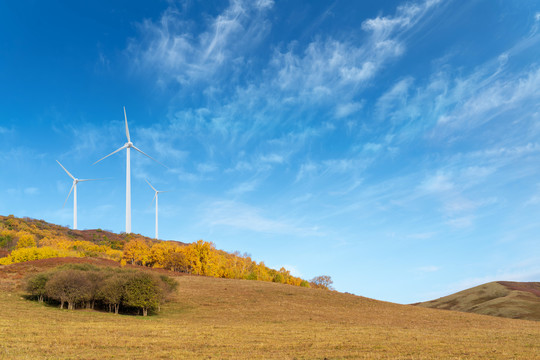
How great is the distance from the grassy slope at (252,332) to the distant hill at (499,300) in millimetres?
24478

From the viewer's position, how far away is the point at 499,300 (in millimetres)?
78188

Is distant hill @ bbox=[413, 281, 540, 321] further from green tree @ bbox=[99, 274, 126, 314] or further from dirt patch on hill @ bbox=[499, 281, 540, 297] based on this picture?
green tree @ bbox=[99, 274, 126, 314]

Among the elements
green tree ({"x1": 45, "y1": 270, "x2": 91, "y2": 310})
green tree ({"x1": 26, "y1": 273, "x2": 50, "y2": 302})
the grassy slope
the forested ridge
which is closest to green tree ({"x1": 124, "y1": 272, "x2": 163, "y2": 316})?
the grassy slope

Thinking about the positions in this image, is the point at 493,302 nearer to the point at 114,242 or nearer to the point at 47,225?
the point at 114,242

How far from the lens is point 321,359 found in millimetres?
20141

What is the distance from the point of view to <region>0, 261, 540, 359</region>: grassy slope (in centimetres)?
2236

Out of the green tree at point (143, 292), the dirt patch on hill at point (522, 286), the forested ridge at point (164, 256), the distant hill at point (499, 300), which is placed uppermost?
the forested ridge at point (164, 256)

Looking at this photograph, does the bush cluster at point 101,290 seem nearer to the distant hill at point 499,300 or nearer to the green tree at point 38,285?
the green tree at point 38,285

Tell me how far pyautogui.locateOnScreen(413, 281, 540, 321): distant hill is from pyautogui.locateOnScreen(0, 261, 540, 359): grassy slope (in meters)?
24.5

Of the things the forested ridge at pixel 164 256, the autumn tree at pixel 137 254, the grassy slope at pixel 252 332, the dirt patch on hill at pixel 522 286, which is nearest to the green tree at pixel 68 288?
the grassy slope at pixel 252 332

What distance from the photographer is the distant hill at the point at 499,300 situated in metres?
67.9

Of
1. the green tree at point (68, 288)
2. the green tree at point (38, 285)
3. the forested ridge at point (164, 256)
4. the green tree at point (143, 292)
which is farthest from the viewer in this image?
the forested ridge at point (164, 256)

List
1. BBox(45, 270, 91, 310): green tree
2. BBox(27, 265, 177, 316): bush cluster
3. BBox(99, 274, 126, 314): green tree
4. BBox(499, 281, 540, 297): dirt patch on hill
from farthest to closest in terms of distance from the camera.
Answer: BBox(499, 281, 540, 297): dirt patch on hill
BBox(45, 270, 91, 310): green tree
BBox(27, 265, 177, 316): bush cluster
BBox(99, 274, 126, 314): green tree

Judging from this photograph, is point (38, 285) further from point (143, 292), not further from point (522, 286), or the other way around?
point (522, 286)
